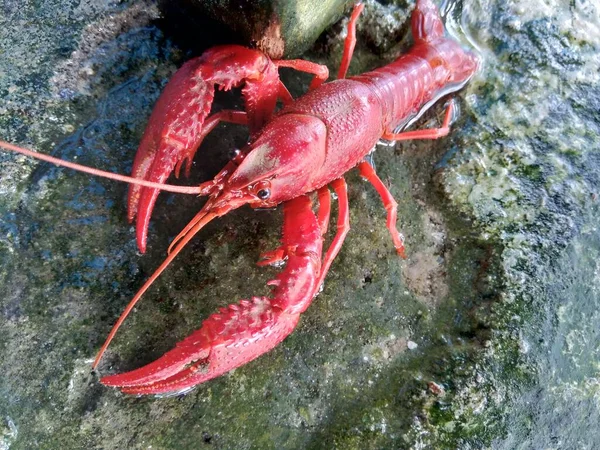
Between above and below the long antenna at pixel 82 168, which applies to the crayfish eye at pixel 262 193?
below

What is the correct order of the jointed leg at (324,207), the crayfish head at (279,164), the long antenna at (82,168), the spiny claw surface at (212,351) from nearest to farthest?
the long antenna at (82,168) < the spiny claw surface at (212,351) < the crayfish head at (279,164) < the jointed leg at (324,207)

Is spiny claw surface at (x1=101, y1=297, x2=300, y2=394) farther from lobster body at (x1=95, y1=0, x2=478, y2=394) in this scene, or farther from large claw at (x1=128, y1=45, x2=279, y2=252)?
large claw at (x1=128, y1=45, x2=279, y2=252)

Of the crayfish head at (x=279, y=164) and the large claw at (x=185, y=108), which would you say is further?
the crayfish head at (x=279, y=164)

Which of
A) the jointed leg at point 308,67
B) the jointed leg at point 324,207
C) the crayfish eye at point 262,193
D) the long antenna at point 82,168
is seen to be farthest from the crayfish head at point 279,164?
the jointed leg at point 308,67

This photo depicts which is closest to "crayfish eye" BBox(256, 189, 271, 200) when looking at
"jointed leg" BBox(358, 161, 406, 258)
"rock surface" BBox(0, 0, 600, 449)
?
"rock surface" BBox(0, 0, 600, 449)

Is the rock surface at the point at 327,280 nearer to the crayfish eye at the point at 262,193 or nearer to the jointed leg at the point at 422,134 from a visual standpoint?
the jointed leg at the point at 422,134

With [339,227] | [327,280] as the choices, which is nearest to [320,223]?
[339,227]
